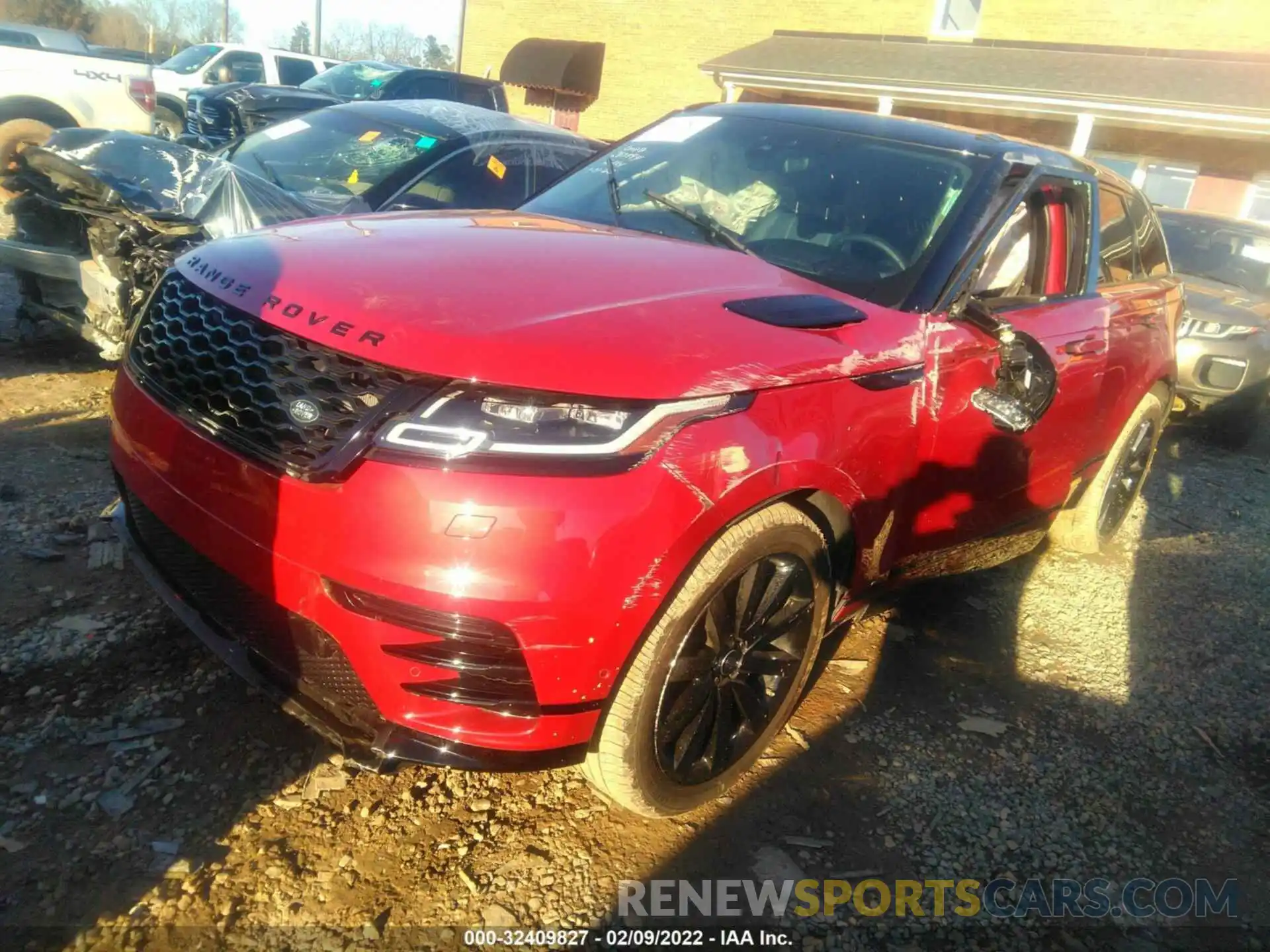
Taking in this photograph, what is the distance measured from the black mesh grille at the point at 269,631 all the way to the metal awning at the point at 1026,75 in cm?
1616

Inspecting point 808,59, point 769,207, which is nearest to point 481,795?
point 769,207

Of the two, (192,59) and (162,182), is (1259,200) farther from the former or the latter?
(192,59)

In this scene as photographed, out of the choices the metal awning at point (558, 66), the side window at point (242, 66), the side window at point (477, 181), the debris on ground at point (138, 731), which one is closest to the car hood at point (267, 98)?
the side window at point (477, 181)

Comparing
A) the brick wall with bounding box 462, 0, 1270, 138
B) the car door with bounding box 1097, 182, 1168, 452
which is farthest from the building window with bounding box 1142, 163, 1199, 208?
the car door with bounding box 1097, 182, 1168, 452

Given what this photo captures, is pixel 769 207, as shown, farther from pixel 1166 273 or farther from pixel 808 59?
pixel 808 59

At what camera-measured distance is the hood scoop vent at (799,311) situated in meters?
2.41

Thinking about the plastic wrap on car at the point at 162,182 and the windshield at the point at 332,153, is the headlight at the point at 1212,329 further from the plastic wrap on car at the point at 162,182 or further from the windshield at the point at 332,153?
the plastic wrap on car at the point at 162,182

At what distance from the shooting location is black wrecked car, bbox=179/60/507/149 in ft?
37.2

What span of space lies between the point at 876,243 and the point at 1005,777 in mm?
1711

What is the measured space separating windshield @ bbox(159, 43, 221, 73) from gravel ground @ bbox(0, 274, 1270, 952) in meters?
18.1

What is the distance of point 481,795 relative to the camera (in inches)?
101

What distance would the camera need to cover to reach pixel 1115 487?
15.4ft

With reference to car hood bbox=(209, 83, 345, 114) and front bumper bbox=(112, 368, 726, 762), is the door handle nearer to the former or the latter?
front bumper bbox=(112, 368, 726, 762)

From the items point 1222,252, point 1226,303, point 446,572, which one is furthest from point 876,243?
point 1222,252
